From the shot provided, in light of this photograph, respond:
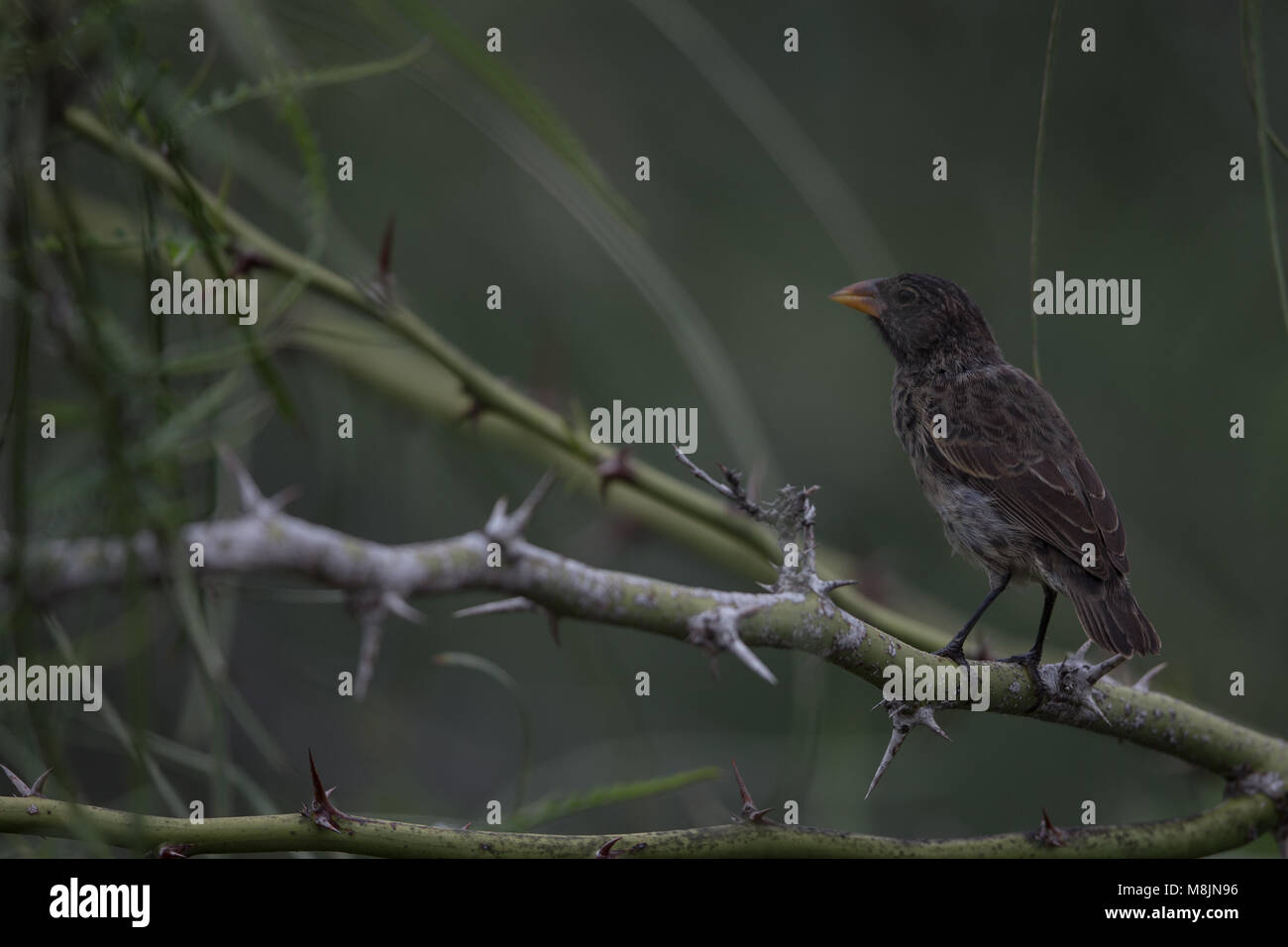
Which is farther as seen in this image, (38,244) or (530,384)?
(530,384)

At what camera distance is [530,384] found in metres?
4.02

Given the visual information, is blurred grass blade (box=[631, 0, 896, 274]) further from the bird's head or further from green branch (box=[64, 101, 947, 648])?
the bird's head

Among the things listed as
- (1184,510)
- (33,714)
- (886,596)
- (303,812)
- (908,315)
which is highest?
(908,315)

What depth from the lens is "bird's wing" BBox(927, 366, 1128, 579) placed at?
280 cm

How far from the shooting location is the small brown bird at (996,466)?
2.71 meters

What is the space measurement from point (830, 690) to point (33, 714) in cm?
317

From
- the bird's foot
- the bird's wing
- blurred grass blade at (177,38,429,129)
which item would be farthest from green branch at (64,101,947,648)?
the bird's wing

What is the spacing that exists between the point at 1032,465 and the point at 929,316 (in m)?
0.57

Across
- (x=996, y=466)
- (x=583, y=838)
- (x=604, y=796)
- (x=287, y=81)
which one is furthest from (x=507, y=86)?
(x=996, y=466)

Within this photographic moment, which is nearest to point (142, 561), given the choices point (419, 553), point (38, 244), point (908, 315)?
point (419, 553)

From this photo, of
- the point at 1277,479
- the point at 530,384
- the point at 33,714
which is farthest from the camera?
the point at 1277,479

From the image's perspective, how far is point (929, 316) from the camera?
3258 mm

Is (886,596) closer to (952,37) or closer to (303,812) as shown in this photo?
(303,812)

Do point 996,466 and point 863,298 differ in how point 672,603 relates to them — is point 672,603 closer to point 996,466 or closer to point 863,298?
point 996,466
